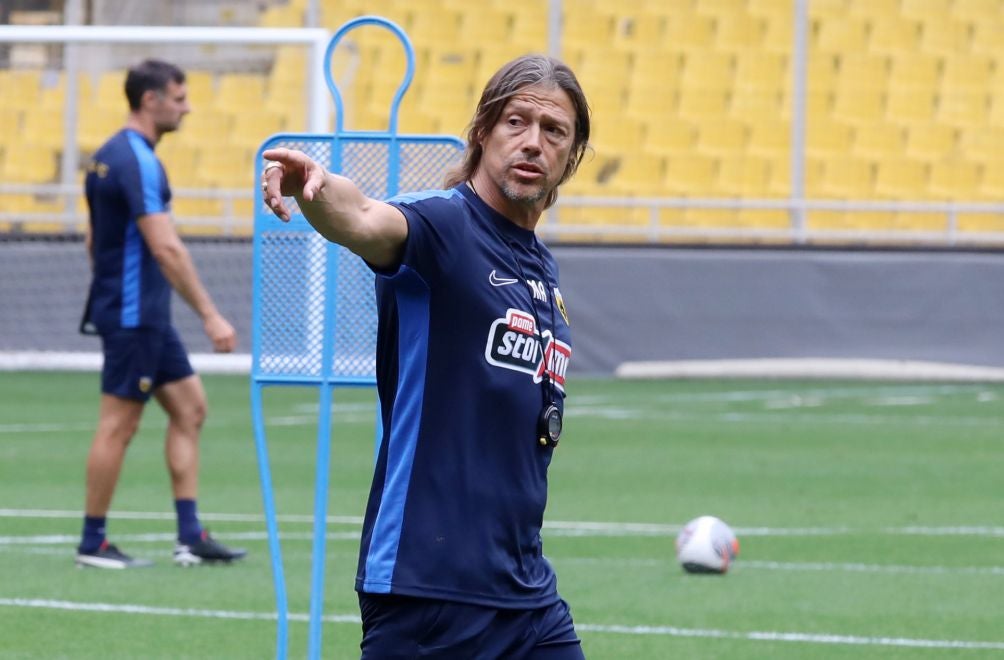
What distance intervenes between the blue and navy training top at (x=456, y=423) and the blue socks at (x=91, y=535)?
197 inches

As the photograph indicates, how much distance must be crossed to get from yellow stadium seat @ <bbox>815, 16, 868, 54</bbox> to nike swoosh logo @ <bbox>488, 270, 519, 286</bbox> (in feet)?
62.7

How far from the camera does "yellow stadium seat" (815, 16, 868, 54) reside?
2211 cm

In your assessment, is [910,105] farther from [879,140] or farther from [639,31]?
[639,31]

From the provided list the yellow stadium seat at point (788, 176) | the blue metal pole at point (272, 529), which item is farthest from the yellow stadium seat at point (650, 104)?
the blue metal pole at point (272, 529)

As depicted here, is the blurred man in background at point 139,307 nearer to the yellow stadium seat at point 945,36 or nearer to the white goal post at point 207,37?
the white goal post at point 207,37

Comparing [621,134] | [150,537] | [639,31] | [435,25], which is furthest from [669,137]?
[150,537]

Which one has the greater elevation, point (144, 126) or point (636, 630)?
point (144, 126)

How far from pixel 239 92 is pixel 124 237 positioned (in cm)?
1264

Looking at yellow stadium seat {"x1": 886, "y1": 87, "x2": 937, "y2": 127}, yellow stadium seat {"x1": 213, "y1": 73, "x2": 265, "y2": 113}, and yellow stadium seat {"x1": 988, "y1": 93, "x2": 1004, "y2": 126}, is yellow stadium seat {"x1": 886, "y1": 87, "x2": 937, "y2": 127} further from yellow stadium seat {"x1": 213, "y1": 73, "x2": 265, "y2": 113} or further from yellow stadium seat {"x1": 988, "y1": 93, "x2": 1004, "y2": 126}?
yellow stadium seat {"x1": 213, "y1": 73, "x2": 265, "y2": 113}

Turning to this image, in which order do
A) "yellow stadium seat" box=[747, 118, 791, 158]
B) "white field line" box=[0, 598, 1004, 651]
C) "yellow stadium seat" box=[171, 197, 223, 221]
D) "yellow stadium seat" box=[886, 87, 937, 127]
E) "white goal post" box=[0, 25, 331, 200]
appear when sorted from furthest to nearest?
"yellow stadium seat" box=[886, 87, 937, 127], "yellow stadium seat" box=[747, 118, 791, 158], "yellow stadium seat" box=[171, 197, 223, 221], "white goal post" box=[0, 25, 331, 200], "white field line" box=[0, 598, 1004, 651]

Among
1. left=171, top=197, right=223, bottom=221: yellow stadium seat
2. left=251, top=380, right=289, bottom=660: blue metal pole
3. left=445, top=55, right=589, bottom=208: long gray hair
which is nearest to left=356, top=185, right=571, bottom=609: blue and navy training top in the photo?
left=445, top=55, right=589, bottom=208: long gray hair

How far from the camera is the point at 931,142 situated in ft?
70.1

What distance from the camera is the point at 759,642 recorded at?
691 cm

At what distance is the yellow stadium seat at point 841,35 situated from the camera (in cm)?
2211
